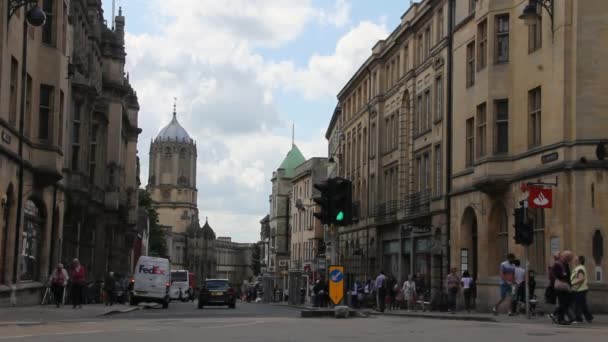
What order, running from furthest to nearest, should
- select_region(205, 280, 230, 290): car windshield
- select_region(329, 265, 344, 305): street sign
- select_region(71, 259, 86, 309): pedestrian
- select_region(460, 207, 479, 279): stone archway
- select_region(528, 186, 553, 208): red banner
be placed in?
select_region(205, 280, 230, 290): car windshield < select_region(460, 207, 479, 279): stone archway < select_region(71, 259, 86, 309): pedestrian < select_region(528, 186, 553, 208): red banner < select_region(329, 265, 344, 305): street sign

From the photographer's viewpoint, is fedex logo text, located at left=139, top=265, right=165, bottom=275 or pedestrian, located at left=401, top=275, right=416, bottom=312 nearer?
pedestrian, located at left=401, top=275, right=416, bottom=312

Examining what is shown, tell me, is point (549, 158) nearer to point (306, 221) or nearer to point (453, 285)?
point (453, 285)

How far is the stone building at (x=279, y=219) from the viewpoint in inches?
4793

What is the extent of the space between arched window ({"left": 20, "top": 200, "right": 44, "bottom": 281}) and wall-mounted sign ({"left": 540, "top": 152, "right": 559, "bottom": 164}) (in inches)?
663

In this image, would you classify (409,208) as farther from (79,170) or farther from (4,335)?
(4,335)

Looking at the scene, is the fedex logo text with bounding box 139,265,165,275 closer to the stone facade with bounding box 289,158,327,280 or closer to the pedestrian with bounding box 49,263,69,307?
the pedestrian with bounding box 49,263,69,307

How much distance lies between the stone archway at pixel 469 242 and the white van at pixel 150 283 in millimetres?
16081

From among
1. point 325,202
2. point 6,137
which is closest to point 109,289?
point 6,137

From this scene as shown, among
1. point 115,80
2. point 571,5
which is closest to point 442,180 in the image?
point 571,5

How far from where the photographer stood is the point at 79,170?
→ 1813 inches

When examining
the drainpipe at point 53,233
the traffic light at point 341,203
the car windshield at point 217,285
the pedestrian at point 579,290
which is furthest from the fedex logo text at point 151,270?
the pedestrian at point 579,290

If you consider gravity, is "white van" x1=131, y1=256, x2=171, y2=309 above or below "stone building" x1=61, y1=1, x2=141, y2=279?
below

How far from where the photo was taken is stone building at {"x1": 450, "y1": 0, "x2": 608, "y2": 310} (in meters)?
29.5

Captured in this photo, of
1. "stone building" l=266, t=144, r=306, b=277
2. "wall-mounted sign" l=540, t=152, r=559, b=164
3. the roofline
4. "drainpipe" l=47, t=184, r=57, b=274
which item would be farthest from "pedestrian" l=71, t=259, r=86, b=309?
"stone building" l=266, t=144, r=306, b=277
